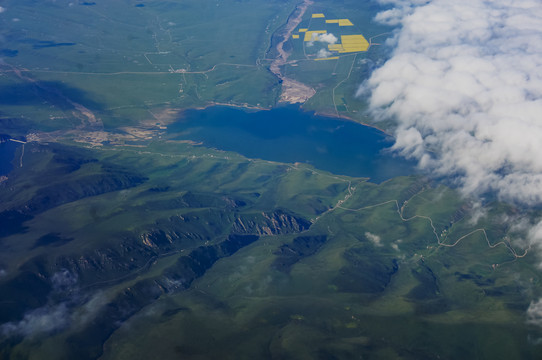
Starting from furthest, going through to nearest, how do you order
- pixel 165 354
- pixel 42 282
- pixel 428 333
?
pixel 42 282 → pixel 428 333 → pixel 165 354

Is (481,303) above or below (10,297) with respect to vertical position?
below

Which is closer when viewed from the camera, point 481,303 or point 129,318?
point 129,318

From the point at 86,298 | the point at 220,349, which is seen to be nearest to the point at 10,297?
the point at 86,298

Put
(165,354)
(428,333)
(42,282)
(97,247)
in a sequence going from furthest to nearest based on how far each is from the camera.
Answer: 1. (97,247)
2. (42,282)
3. (428,333)
4. (165,354)

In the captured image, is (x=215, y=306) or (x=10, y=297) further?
(x=215, y=306)

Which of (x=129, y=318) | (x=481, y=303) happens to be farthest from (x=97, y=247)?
(x=481, y=303)

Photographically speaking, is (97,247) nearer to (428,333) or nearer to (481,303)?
(428,333)

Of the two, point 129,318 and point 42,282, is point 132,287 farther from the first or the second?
point 42,282

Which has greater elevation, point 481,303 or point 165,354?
point 165,354

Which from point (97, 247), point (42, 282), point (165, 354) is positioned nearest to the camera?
point (165, 354)
